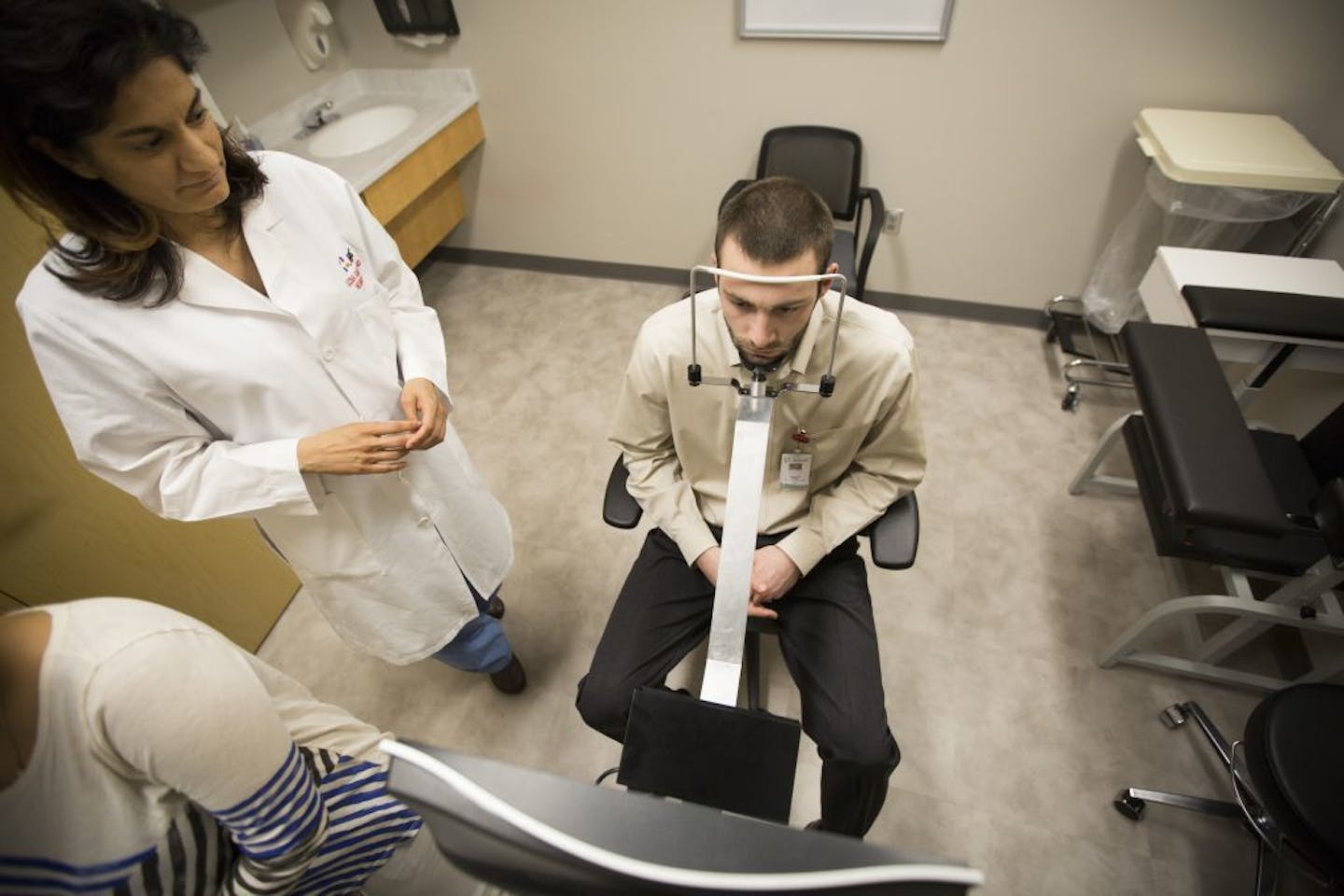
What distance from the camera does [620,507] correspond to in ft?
3.93

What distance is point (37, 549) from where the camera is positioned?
3.85 ft

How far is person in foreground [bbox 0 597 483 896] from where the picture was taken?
552 millimetres

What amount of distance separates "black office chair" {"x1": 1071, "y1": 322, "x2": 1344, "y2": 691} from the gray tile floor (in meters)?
0.19

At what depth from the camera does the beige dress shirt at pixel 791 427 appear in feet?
3.58

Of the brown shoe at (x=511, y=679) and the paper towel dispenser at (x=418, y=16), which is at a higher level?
the paper towel dispenser at (x=418, y=16)

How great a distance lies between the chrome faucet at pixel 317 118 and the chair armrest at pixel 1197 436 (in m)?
2.94

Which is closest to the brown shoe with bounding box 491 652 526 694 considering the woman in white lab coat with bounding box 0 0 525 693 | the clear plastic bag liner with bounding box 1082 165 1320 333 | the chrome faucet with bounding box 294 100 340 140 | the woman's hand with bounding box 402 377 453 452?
the woman in white lab coat with bounding box 0 0 525 693

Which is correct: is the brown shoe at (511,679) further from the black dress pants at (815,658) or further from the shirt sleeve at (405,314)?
the shirt sleeve at (405,314)

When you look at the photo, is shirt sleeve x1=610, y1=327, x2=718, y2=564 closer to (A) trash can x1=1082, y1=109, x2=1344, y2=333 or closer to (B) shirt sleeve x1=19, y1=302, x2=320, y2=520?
(B) shirt sleeve x1=19, y1=302, x2=320, y2=520

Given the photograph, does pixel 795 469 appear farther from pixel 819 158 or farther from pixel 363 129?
pixel 363 129

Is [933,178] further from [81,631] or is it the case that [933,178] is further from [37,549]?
[37,549]

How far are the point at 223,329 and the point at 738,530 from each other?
813 mm

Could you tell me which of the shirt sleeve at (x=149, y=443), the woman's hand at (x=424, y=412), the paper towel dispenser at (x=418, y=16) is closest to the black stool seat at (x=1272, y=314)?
the woman's hand at (x=424, y=412)

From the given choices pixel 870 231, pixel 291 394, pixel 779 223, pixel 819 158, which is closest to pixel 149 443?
pixel 291 394
